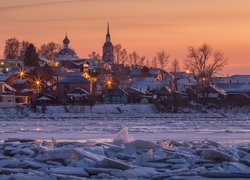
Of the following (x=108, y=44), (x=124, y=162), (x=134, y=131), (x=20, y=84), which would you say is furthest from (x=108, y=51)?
(x=124, y=162)

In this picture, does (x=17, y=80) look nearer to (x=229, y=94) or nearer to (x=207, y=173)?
(x=229, y=94)

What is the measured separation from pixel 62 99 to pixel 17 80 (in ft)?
60.3

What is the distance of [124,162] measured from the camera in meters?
14.8

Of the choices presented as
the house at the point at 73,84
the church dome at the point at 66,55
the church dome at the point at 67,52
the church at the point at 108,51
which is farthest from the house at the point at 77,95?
the church at the point at 108,51

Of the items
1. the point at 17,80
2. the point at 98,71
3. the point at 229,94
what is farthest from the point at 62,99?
the point at 98,71

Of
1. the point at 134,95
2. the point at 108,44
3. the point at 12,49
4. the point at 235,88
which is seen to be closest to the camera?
the point at 134,95

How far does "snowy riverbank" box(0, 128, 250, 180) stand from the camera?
1312 centimetres

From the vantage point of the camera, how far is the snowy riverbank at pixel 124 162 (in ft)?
43.1

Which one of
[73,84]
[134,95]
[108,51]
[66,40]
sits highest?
[66,40]

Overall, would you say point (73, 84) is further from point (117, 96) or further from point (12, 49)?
point (12, 49)

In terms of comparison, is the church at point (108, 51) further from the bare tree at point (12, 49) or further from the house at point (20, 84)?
the house at point (20, 84)

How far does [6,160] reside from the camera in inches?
583

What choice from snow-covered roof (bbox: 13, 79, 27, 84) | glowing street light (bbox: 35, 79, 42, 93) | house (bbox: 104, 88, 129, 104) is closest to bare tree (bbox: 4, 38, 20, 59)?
snow-covered roof (bbox: 13, 79, 27, 84)

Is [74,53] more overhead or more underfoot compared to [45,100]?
more overhead
